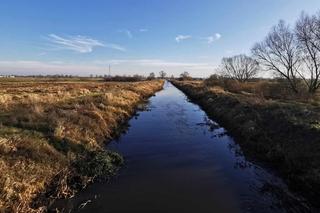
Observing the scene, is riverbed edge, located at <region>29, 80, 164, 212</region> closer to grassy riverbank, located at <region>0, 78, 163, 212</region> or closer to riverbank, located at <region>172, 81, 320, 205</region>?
grassy riverbank, located at <region>0, 78, 163, 212</region>

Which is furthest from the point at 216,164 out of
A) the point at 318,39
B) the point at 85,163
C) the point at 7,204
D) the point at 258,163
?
the point at 318,39

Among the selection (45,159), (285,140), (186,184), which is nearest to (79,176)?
Answer: (45,159)

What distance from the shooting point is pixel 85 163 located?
9.95 m

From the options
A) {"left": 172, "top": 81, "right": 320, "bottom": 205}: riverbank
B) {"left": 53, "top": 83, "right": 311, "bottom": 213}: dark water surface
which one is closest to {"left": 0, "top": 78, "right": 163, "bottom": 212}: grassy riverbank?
{"left": 53, "top": 83, "right": 311, "bottom": 213}: dark water surface

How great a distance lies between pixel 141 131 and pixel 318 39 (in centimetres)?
2407

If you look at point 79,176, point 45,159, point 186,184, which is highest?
point 45,159

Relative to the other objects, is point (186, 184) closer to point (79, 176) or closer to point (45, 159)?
point (79, 176)

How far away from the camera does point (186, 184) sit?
9133 mm

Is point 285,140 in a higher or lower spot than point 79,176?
higher

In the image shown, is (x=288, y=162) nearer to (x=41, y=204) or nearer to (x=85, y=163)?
(x=85, y=163)

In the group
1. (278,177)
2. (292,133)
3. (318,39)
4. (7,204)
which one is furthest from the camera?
(318,39)

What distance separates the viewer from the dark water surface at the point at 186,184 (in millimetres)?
7621

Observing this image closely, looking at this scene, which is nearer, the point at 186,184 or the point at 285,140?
the point at 186,184

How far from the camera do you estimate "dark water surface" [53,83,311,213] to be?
762 centimetres
